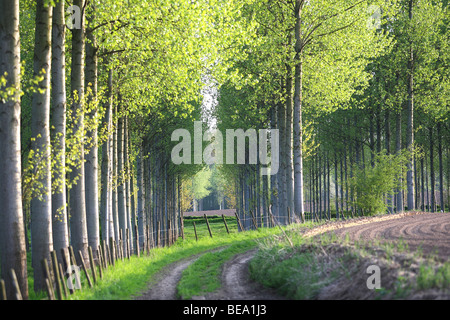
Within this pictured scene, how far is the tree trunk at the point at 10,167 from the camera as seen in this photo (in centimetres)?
920

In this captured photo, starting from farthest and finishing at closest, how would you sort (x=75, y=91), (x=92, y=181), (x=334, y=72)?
1. (x=334, y=72)
2. (x=92, y=181)
3. (x=75, y=91)

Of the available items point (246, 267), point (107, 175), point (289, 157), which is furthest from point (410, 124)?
point (107, 175)

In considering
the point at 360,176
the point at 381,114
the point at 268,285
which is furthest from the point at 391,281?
the point at 381,114

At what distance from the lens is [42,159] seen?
10.7 m

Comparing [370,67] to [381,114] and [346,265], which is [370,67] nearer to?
[381,114]

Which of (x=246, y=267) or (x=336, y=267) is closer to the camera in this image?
(x=336, y=267)

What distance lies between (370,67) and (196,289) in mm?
26614

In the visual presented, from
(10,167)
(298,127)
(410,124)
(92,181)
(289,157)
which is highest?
(410,124)

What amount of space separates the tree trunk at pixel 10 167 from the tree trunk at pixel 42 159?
1.07 metres

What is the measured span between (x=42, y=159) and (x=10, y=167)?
1.47 m

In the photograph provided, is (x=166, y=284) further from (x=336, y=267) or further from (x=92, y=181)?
(x=336, y=267)

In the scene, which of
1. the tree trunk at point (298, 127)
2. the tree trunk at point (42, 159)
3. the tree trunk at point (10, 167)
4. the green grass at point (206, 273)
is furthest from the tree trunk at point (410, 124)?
the tree trunk at point (10, 167)

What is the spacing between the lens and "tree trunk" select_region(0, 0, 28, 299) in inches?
362

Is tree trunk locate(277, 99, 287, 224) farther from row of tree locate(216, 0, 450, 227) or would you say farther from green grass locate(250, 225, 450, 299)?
green grass locate(250, 225, 450, 299)
